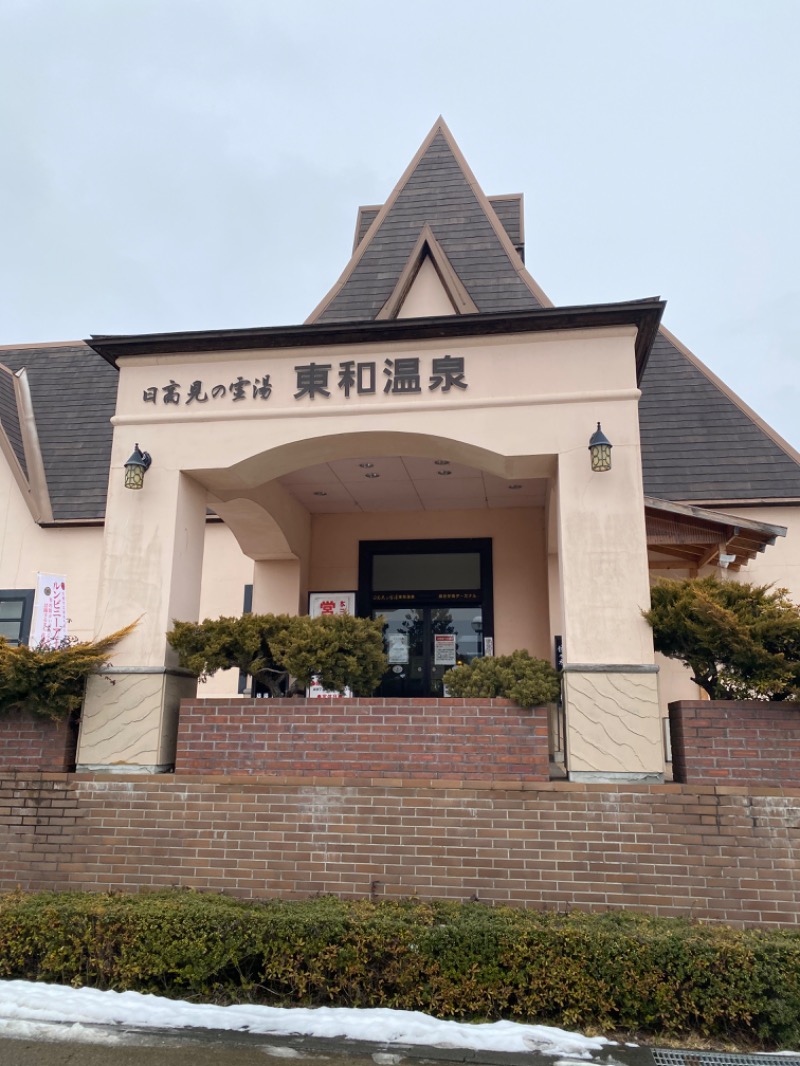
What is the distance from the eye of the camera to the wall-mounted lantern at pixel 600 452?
7156mm

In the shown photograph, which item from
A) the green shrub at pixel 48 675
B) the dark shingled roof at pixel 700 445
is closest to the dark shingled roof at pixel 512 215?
the dark shingled roof at pixel 700 445

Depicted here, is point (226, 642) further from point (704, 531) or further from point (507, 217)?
point (507, 217)

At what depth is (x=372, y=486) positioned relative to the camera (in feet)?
35.0

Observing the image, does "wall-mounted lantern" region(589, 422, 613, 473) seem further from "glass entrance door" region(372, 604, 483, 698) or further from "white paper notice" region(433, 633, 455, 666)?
"white paper notice" region(433, 633, 455, 666)

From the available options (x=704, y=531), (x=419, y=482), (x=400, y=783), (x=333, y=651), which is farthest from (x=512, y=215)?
(x=400, y=783)

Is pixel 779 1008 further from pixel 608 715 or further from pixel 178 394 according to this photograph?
pixel 178 394

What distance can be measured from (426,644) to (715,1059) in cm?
717

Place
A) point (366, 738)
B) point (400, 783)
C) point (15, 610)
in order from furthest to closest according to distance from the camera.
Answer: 1. point (15, 610)
2. point (366, 738)
3. point (400, 783)

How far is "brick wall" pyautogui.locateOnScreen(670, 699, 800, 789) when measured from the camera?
635 centimetres

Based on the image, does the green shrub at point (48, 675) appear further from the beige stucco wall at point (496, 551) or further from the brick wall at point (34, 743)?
the beige stucco wall at point (496, 551)

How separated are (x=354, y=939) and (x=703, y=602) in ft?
12.7

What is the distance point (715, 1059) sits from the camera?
4840mm

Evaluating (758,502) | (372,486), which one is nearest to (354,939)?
(372,486)

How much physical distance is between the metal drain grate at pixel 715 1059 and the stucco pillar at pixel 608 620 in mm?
2076
